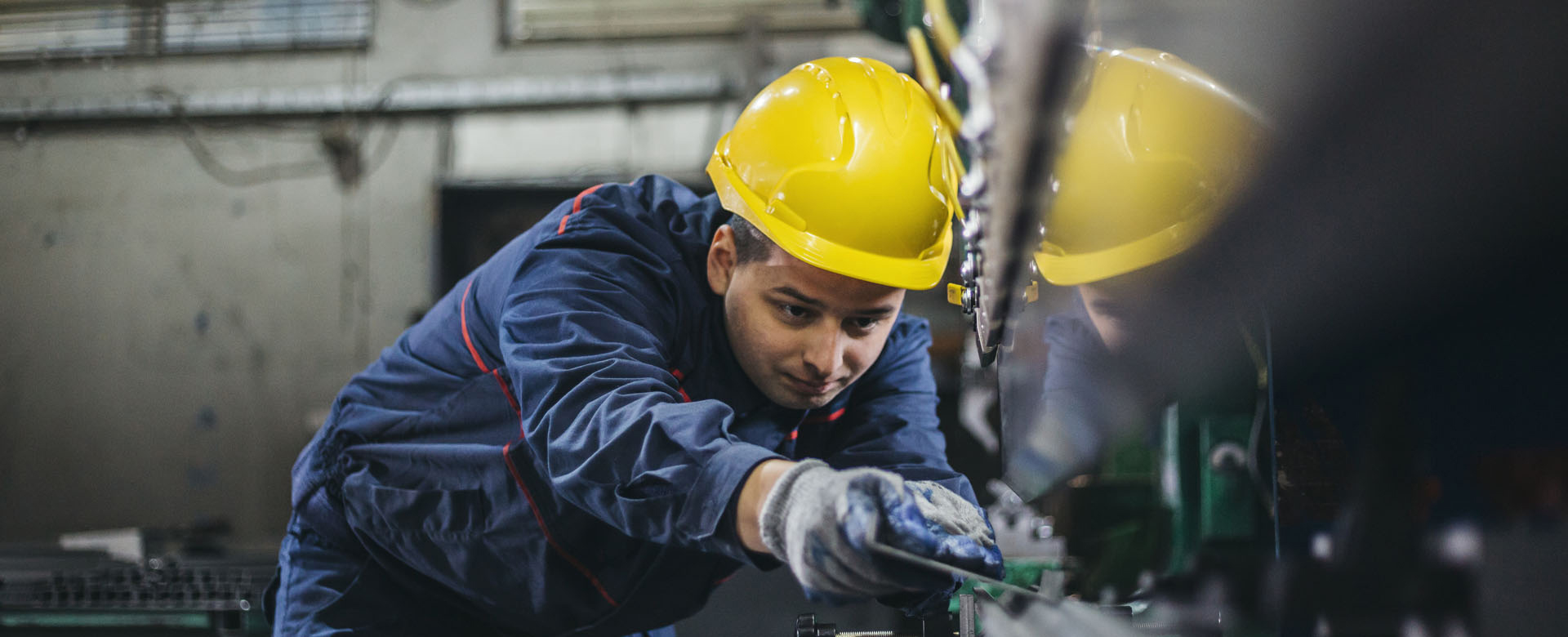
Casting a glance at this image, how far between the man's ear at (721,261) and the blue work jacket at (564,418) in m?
0.02

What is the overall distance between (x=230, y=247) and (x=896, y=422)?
3.64m

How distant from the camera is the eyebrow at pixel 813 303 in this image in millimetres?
1062

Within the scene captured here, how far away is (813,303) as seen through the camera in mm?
1066

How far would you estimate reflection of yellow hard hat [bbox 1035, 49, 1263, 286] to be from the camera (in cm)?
70

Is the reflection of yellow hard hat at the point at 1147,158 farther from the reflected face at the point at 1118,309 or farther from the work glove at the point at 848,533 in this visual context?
the work glove at the point at 848,533

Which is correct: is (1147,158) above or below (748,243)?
above

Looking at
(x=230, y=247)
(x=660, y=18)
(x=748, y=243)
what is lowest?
(x=230, y=247)

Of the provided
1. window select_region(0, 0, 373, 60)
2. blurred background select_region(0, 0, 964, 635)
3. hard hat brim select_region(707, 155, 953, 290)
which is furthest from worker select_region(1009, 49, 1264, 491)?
window select_region(0, 0, 373, 60)

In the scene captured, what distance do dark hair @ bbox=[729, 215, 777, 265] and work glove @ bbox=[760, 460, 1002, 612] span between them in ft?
1.38

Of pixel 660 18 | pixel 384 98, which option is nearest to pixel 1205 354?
pixel 660 18

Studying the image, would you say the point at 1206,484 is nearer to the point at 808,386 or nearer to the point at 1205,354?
the point at 1205,354

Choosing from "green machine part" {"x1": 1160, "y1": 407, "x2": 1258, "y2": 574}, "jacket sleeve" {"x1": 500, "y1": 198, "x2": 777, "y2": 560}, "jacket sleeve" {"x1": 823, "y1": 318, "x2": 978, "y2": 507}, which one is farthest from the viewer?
"jacket sleeve" {"x1": 823, "y1": 318, "x2": 978, "y2": 507}

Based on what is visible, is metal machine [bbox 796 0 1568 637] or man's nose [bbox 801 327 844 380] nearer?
metal machine [bbox 796 0 1568 637]

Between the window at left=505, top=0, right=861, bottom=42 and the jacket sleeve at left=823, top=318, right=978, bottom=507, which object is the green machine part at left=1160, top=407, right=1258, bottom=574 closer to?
the jacket sleeve at left=823, top=318, right=978, bottom=507
